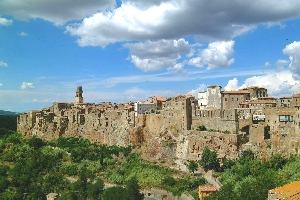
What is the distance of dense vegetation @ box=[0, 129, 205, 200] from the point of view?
49.4 m

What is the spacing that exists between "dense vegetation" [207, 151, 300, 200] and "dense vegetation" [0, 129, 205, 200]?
3766 mm

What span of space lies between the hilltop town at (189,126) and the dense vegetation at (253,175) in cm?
137

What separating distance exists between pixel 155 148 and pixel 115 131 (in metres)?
8.47

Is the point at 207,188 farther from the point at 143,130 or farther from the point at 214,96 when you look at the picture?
the point at 214,96

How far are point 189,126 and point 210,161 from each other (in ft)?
22.7

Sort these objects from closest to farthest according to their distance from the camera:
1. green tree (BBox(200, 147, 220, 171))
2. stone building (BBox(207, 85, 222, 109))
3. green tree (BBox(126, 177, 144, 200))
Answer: green tree (BBox(126, 177, 144, 200)) < green tree (BBox(200, 147, 220, 171)) < stone building (BBox(207, 85, 222, 109))

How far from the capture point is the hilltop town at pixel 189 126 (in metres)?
48.8

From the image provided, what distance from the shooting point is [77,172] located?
58688 millimetres

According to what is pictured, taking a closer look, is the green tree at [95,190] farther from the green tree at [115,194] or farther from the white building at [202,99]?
the white building at [202,99]

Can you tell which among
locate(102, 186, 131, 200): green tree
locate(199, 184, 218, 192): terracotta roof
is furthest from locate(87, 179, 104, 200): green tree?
locate(199, 184, 218, 192): terracotta roof

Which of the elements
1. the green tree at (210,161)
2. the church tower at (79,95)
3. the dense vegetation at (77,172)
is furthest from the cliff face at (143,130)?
the church tower at (79,95)

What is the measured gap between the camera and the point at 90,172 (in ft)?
189

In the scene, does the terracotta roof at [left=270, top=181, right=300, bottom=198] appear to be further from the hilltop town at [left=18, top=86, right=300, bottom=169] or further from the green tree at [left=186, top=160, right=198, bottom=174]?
the green tree at [left=186, top=160, right=198, bottom=174]

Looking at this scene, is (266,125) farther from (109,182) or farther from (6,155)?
(6,155)
